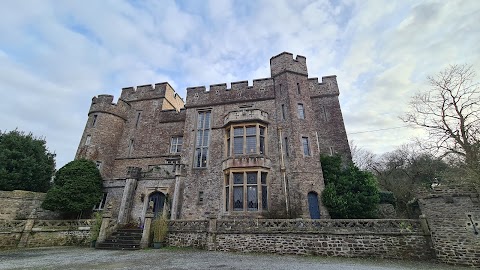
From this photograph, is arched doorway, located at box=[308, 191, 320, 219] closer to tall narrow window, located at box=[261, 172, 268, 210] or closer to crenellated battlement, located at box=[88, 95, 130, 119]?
tall narrow window, located at box=[261, 172, 268, 210]

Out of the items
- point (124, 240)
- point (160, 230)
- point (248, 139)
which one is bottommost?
point (124, 240)

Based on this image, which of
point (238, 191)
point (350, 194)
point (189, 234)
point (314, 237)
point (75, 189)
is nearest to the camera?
point (314, 237)

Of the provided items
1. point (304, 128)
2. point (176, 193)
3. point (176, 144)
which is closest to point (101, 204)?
point (176, 193)

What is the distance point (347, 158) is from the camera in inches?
696

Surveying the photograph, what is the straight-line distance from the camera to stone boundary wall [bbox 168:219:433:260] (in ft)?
32.8

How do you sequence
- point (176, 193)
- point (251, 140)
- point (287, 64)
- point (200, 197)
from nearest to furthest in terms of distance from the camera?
point (176, 193)
point (200, 197)
point (251, 140)
point (287, 64)

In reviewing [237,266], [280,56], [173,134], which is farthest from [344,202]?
[173,134]

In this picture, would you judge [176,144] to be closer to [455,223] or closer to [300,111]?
[300,111]

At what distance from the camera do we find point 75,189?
1656 cm

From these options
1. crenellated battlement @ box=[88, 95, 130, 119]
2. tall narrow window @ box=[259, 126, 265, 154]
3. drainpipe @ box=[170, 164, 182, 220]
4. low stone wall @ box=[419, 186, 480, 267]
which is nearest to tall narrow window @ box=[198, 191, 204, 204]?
drainpipe @ box=[170, 164, 182, 220]

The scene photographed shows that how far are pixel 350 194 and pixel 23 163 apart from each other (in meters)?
25.4

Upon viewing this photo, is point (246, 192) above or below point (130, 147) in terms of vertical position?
below

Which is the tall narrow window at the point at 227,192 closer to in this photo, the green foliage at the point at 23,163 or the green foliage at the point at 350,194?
the green foliage at the point at 350,194

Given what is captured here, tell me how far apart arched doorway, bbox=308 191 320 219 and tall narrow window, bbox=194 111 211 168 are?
28.1ft
